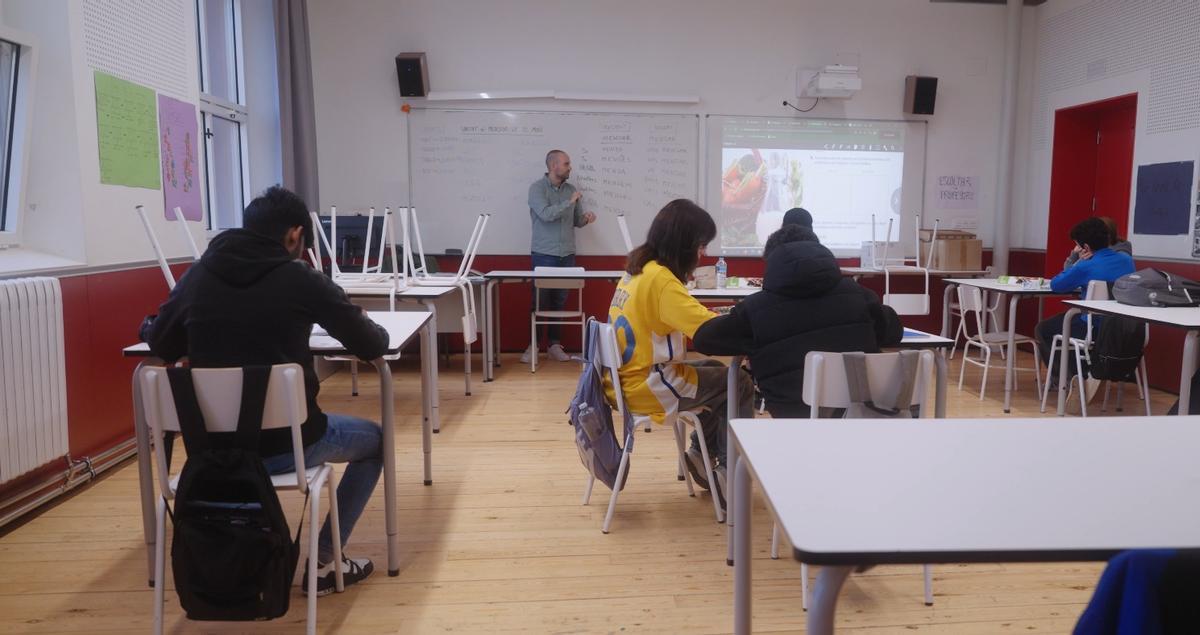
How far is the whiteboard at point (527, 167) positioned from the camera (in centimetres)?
610

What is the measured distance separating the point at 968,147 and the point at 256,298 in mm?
6379

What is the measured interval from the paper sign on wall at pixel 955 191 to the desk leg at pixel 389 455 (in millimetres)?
5733

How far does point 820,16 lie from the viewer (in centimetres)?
630

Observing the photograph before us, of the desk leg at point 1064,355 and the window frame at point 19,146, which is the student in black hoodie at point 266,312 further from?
the desk leg at point 1064,355

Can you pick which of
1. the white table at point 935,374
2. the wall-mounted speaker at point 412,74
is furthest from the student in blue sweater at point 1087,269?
the wall-mounted speaker at point 412,74

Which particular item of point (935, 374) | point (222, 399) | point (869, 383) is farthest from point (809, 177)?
point (222, 399)

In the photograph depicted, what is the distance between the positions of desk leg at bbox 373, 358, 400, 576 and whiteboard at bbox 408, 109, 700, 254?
4.04m

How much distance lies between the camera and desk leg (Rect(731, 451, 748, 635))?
1.31m

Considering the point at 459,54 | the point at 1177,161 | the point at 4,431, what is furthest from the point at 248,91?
the point at 1177,161

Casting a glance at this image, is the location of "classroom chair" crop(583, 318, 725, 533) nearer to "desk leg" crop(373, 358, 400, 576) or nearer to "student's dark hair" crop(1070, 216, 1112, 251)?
"desk leg" crop(373, 358, 400, 576)

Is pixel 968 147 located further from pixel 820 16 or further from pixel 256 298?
pixel 256 298

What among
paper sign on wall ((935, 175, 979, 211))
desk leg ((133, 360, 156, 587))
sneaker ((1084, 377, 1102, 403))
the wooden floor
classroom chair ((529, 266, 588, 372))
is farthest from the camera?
paper sign on wall ((935, 175, 979, 211))

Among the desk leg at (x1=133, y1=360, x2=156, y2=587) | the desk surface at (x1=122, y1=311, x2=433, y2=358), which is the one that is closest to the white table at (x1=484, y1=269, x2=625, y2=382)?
the desk surface at (x1=122, y1=311, x2=433, y2=358)

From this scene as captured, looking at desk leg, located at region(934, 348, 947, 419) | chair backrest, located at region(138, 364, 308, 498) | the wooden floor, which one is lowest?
the wooden floor
